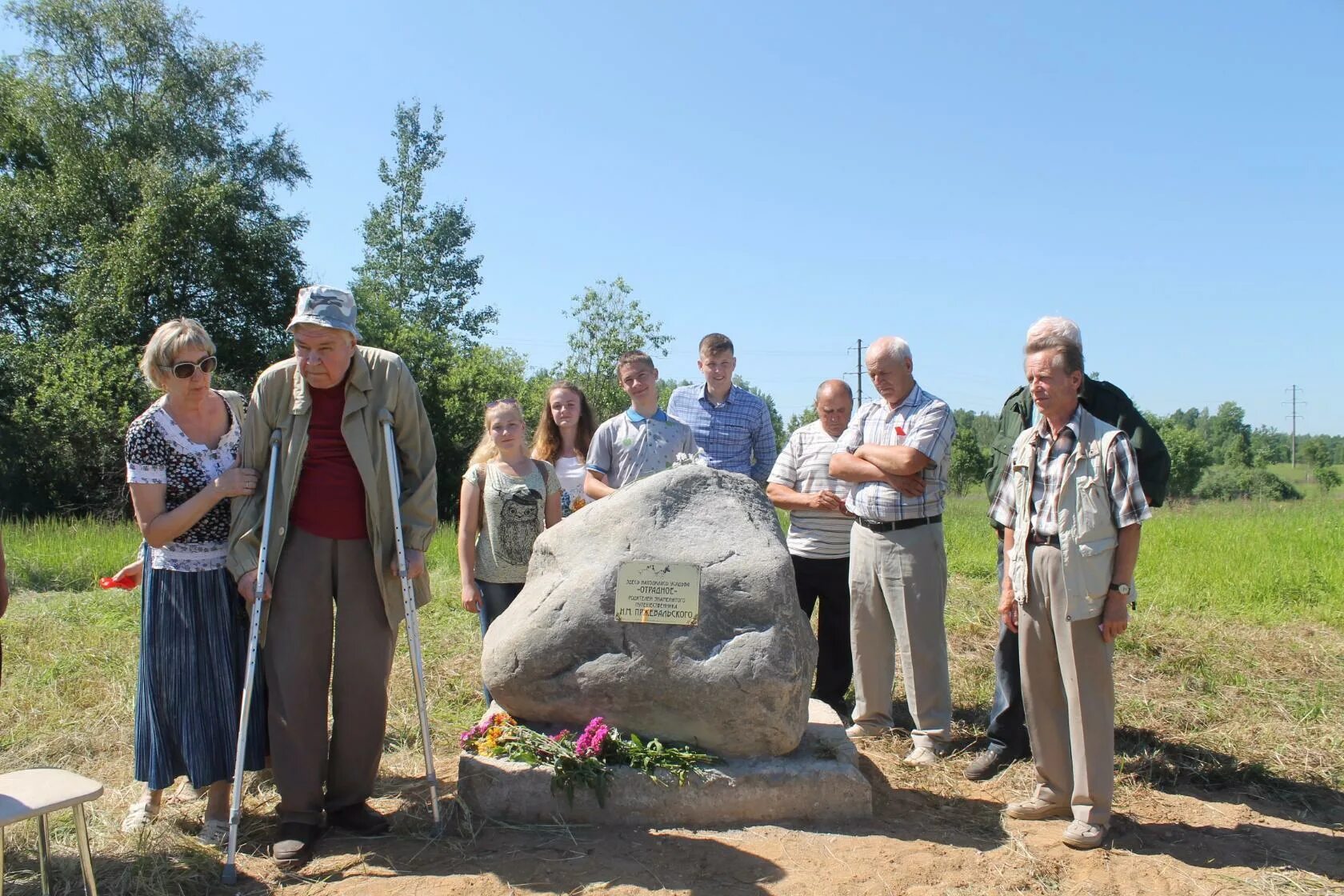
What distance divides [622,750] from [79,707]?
150 inches

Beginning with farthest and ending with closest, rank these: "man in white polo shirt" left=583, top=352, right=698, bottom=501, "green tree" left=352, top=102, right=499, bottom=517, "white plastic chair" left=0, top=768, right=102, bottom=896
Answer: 1. "green tree" left=352, top=102, right=499, bottom=517
2. "man in white polo shirt" left=583, top=352, right=698, bottom=501
3. "white plastic chair" left=0, top=768, right=102, bottom=896

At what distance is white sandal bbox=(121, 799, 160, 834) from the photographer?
12.7 ft

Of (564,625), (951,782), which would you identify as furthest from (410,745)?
(951,782)

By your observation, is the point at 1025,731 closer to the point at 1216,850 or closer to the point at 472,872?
the point at 1216,850

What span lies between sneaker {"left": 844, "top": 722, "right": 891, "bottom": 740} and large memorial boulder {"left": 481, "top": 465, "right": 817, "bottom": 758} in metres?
1.26

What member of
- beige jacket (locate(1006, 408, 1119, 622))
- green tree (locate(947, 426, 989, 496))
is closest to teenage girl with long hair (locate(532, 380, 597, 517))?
beige jacket (locate(1006, 408, 1119, 622))

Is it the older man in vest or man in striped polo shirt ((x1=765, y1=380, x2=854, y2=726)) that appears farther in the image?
man in striped polo shirt ((x1=765, y1=380, x2=854, y2=726))

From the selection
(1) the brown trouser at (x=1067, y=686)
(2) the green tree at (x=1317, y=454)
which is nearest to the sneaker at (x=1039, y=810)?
(1) the brown trouser at (x=1067, y=686)

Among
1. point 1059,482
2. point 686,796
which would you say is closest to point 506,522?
point 686,796

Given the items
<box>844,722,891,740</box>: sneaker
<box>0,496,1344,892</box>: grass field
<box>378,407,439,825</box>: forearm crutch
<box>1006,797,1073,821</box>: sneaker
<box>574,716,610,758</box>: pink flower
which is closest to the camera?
<box>378,407,439,825</box>: forearm crutch

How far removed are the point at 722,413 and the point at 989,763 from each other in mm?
2467

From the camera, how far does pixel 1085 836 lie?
3859mm

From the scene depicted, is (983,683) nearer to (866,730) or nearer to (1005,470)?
(866,730)

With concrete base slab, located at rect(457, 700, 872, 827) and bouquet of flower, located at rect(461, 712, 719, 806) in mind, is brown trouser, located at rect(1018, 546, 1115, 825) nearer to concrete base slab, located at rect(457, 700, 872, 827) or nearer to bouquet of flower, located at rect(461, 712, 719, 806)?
concrete base slab, located at rect(457, 700, 872, 827)
